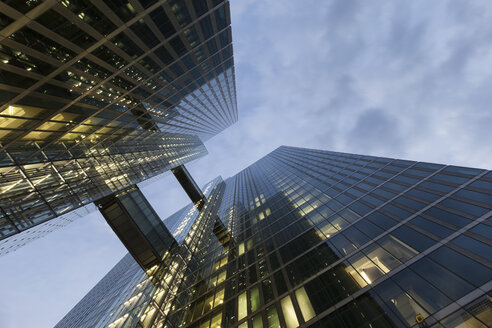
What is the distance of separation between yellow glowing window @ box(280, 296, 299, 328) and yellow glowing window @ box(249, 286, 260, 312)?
241cm

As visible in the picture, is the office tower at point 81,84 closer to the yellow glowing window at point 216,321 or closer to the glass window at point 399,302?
the yellow glowing window at point 216,321

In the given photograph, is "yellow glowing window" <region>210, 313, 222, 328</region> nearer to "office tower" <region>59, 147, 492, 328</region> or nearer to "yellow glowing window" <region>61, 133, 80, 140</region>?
"office tower" <region>59, 147, 492, 328</region>

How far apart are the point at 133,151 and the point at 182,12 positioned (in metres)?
28.5

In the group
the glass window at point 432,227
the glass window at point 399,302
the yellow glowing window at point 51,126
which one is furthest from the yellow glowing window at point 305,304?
the yellow glowing window at point 51,126

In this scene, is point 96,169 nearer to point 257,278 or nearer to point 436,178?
point 257,278

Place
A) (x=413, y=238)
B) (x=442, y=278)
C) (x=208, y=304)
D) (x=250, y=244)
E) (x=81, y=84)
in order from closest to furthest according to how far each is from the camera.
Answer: (x=442, y=278) → (x=413, y=238) → (x=81, y=84) → (x=208, y=304) → (x=250, y=244)

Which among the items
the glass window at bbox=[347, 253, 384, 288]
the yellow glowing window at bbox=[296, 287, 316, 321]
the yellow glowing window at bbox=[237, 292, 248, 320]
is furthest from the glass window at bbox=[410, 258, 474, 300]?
the yellow glowing window at bbox=[237, 292, 248, 320]

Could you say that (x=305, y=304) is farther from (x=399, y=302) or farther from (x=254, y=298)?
(x=399, y=302)

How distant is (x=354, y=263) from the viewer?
18141mm

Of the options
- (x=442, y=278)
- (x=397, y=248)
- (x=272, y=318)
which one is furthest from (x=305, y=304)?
(x=442, y=278)

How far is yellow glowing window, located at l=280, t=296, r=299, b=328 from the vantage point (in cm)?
1587

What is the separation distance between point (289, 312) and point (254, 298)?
4334 mm

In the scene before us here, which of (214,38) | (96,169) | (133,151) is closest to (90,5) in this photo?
(214,38)

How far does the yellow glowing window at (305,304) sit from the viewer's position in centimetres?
1588
